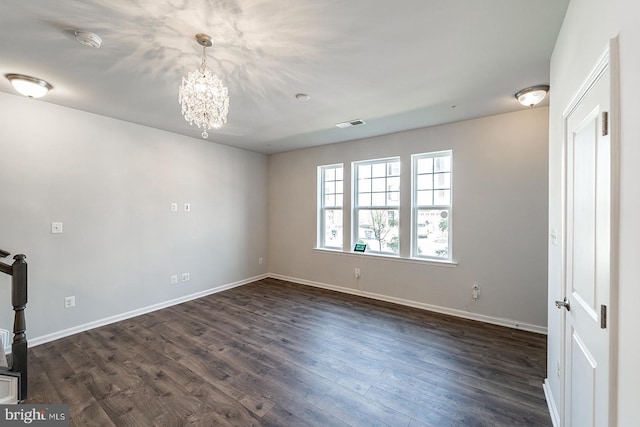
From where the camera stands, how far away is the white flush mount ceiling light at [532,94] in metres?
2.54

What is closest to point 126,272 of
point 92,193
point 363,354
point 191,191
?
point 92,193

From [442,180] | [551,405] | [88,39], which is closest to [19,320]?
[88,39]

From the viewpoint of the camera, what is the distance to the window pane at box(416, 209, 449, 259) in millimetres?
3758

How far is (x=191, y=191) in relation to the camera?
4250 mm

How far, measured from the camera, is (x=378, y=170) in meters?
4.41

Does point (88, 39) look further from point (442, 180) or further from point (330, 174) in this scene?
point (442, 180)

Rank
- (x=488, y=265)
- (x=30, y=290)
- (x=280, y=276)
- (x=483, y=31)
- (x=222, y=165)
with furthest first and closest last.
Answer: (x=280, y=276)
(x=222, y=165)
(x=488, y=265)
(x=30, y=290)
(x=483, y=31)

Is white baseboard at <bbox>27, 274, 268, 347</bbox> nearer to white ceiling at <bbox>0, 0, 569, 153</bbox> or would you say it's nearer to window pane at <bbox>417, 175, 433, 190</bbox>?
white ceiling at <bbox>0, 0, 569, 153</bbox>

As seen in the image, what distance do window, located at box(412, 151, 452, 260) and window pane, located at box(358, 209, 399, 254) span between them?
1.18 ft

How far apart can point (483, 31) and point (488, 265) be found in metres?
2.71

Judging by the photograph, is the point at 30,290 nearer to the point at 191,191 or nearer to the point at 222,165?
the point at 191,191

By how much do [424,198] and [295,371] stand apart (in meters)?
2.90

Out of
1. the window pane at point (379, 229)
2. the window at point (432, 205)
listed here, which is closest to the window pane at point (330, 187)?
the window pane at point (379, 229)

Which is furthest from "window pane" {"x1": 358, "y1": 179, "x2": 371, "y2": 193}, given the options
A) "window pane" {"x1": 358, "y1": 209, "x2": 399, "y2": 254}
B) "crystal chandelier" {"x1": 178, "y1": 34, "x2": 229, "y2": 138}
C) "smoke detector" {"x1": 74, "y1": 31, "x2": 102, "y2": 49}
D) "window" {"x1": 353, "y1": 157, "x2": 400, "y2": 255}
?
"smoke detector" {"x1": 74, "y1": 31, "x2": 102, "y2": 49}
